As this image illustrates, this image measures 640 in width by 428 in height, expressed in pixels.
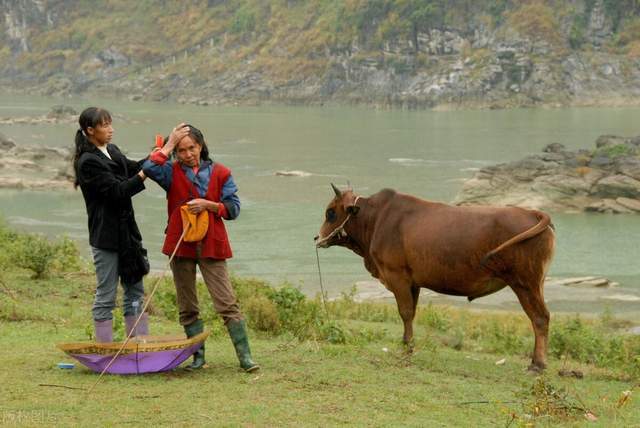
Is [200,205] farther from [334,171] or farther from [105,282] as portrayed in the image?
[334,171]

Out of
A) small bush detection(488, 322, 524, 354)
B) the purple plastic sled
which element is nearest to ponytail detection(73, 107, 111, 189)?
the purple plastic sled

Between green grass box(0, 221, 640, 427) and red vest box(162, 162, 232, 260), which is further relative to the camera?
red vest box(162, 162, 232, 260)

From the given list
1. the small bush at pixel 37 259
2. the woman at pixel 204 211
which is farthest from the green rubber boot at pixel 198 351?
the small bush at pixel 37 259

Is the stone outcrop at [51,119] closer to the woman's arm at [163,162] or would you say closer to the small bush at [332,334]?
the small bush at [332,334]

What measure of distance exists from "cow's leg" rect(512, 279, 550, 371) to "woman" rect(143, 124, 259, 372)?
2.56 meters

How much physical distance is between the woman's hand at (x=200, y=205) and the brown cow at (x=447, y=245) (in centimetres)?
227

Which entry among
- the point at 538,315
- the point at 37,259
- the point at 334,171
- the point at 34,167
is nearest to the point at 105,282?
the point at 538,315

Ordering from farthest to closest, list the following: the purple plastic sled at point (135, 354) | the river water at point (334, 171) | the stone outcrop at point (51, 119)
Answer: the stone outcrop at point (51, 119) → the river water at point (334, 171) → the purple plastic sled at point (135, 354)

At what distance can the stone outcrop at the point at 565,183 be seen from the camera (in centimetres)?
3497

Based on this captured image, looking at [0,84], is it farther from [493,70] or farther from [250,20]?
[493,70]

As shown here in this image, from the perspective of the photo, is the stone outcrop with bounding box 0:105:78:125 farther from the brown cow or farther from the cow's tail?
the cow's tail

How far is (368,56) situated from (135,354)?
116655 mm

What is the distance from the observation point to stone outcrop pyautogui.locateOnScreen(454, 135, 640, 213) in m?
35.0

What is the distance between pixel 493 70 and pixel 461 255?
104m
